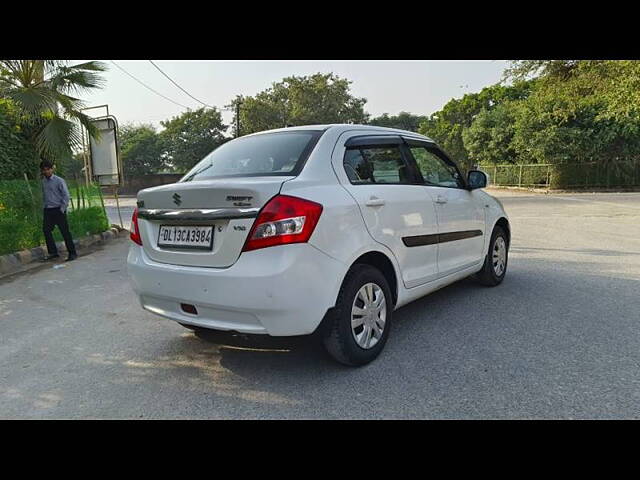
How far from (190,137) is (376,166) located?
43.1m

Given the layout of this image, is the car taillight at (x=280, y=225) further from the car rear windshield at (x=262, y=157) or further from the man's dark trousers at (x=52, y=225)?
the man's dark trousers at (x=52, y=225)

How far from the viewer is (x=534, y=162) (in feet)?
93.8

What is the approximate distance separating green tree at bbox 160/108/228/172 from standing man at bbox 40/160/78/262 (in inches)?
1422

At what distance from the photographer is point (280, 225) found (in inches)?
104

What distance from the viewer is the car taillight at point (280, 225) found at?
2637mm

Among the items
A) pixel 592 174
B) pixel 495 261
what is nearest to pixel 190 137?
pixel 592 174

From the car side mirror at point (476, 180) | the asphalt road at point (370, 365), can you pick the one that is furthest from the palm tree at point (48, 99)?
the car side mirror at point (476, 180)

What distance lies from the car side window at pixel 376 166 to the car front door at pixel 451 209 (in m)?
0.26

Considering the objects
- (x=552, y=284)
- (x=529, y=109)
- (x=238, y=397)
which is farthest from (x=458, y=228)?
(x=529, y=109)

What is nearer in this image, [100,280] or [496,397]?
[496,397]

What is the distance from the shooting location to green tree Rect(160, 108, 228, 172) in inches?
1699

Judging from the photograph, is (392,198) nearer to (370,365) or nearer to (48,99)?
(370,365)
